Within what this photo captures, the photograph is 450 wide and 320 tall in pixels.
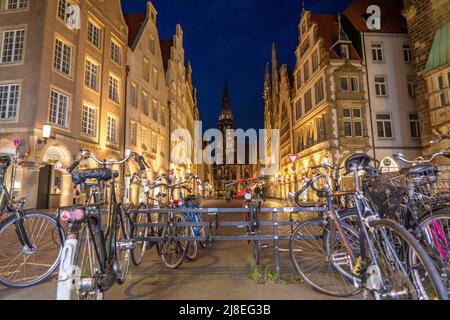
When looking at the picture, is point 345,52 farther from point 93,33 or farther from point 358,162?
point 358,162

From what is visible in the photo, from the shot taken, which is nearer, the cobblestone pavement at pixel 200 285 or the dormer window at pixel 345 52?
the cobblestone pavement at pixel 200 285

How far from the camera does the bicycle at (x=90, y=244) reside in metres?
2.36

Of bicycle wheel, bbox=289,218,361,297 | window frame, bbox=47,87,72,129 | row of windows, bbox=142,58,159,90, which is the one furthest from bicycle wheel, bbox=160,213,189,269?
row of windows, bbox=142,58,159,90

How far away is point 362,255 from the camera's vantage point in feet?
9.50

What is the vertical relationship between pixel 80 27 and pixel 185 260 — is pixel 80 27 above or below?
above

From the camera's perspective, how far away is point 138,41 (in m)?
27.1

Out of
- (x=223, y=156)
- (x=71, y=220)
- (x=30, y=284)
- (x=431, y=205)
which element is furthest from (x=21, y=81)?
(x=223, y=156)

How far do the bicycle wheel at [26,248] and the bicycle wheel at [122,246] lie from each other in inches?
26.9

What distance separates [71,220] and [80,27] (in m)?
20.7

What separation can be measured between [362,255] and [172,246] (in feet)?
10.1

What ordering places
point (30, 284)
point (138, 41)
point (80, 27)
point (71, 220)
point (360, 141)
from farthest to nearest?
point (138, 41)
point (360, 141)
point (80, 27)
point (30, 284)
point (71, 220)

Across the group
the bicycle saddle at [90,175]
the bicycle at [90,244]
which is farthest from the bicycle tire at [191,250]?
the bicycle saddle at [90,175]

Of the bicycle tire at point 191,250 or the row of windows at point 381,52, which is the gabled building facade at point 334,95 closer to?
the row of windows at point 381,52
